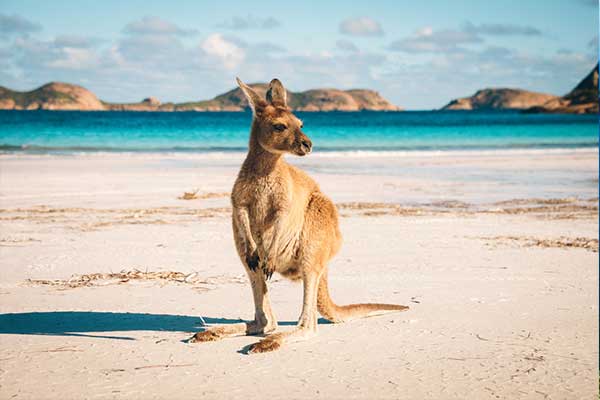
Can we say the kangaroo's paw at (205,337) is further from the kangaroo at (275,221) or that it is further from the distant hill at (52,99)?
the distant hill at (52,99)

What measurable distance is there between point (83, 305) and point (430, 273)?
107 inches

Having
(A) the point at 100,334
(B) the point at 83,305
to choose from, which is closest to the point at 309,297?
(A) the point at 100,334

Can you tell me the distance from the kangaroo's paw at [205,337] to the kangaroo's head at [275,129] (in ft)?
3.58

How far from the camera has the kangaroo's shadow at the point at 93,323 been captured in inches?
156

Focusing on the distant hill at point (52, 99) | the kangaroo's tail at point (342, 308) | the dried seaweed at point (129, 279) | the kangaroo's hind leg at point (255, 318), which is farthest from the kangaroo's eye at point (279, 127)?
the distant hill at point (52, 99)

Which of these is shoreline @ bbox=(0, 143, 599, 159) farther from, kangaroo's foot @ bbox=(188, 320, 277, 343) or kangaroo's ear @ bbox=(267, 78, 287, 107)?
kangaroo's foot @ bbox=(188, 320, 277, 343)

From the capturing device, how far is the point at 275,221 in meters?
3.87

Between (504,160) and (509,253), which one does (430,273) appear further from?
(504,160)

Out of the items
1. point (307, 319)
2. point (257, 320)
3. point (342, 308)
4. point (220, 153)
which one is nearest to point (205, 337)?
point (257, 320)

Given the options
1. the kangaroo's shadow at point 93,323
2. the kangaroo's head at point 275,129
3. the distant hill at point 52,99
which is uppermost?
the distant hill at point 52,99

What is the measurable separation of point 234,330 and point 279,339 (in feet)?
1.11

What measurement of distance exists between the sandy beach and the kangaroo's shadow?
0.05ft

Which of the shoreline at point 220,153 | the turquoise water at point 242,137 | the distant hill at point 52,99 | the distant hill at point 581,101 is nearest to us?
the shoreline at point 220,153

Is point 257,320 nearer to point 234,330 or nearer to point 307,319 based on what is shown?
point 234,330
